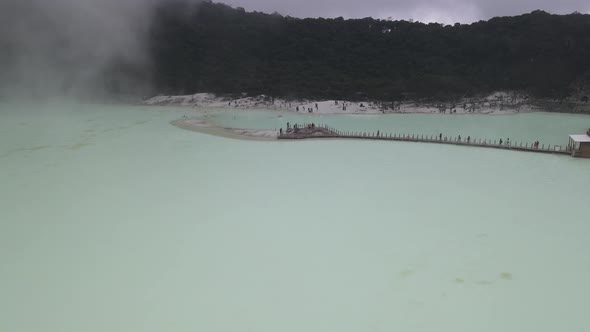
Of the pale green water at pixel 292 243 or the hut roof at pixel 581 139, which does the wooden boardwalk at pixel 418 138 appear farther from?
the pale green water at pixel 292 243

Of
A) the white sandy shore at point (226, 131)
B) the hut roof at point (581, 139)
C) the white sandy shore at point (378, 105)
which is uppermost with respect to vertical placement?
the white sandy shore at point (378, 105)

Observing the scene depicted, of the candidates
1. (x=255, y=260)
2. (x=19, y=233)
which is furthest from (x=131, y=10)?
(x=255, y=260)

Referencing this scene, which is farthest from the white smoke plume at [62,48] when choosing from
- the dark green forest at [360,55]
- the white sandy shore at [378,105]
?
the white sandy shore at [378,105]

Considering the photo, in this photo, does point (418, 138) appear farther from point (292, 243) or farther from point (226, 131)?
point (292, 243)

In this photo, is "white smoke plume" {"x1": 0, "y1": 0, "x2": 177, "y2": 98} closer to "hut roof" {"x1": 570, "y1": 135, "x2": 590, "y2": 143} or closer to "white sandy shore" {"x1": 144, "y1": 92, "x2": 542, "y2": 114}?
"white sandy shore" {"x1": 144, "y1": 92, "x2": 542, "y2": 114}

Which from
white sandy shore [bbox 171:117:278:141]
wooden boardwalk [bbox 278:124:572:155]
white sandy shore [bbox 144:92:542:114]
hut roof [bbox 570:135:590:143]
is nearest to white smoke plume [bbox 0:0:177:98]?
white sandy shore [bbox 144:92:542:114]

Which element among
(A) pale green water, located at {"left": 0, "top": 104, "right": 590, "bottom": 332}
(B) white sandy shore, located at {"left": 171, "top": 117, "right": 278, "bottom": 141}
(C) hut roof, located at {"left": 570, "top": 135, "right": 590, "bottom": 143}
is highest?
(C) hut roof, located at {"left": 570, "top": 135, "right": 590, "bottom": 143}
